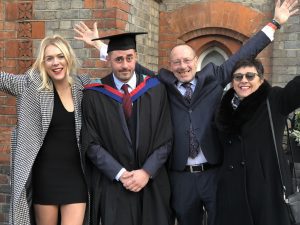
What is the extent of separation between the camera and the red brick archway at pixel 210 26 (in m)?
6.65

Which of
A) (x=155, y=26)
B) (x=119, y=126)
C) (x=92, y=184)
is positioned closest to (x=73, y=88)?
(x=119, y=126)

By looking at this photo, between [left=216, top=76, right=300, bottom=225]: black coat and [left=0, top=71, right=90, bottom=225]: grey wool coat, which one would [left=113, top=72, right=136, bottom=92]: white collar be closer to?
[left=0, top=71, right=90, bottom=225]: grey wool coat

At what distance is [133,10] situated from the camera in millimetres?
5734

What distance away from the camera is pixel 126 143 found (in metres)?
3.35

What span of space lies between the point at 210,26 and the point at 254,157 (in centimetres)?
402

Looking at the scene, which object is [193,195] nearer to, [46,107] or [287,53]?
[46,107]

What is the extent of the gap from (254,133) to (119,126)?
1024mm

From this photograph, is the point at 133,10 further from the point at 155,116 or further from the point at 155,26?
the point at 155,116

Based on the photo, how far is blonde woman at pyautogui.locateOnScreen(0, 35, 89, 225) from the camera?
3.29 meters

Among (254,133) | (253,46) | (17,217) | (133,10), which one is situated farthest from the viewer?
(133,10)

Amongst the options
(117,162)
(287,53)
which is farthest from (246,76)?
(287,53)

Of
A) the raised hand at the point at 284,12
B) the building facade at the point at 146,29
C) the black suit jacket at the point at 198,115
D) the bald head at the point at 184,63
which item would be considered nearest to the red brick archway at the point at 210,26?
the building facade at the point at 146,29

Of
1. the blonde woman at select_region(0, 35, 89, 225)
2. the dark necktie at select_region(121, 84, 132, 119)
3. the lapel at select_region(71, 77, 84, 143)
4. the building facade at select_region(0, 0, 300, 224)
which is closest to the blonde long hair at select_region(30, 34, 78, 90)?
the blonde woman at select_region(0, 35, 89, 225)

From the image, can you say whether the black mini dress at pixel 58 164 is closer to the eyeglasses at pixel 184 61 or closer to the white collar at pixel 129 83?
the white collar at pixel 129 83
